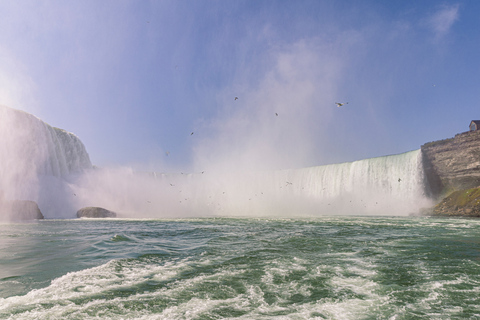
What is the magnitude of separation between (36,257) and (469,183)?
45829 millimetres

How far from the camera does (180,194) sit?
64.2 metres

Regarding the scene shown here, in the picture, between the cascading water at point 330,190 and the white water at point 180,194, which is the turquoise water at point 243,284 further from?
the cascading water at point 330,190

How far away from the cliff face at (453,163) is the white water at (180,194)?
1669 mm

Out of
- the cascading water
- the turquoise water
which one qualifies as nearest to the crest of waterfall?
the cascading water

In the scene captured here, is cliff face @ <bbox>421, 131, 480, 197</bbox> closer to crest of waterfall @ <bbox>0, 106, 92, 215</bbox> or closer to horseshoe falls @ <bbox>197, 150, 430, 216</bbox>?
horseshoe falls @ <bbox>197, 150, 430, 216</bbox>

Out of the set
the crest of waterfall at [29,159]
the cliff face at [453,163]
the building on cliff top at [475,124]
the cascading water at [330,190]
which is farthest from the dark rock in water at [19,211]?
the building on cliff top at [475,124]

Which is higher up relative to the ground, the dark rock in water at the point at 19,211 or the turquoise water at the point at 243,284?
the dark rock in water at the point at 19,211

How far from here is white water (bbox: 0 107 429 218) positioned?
40094mm

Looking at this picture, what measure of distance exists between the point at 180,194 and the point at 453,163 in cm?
4853

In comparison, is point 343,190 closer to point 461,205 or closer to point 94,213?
point 461,205

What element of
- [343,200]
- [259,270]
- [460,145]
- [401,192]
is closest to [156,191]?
[343,200]

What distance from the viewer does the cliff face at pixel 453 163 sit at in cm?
3788

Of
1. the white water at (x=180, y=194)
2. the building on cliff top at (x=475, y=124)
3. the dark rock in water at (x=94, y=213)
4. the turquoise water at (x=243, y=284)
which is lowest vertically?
the turquoise water at (x=243, y=284)

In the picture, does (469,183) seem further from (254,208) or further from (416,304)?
(416,304)
